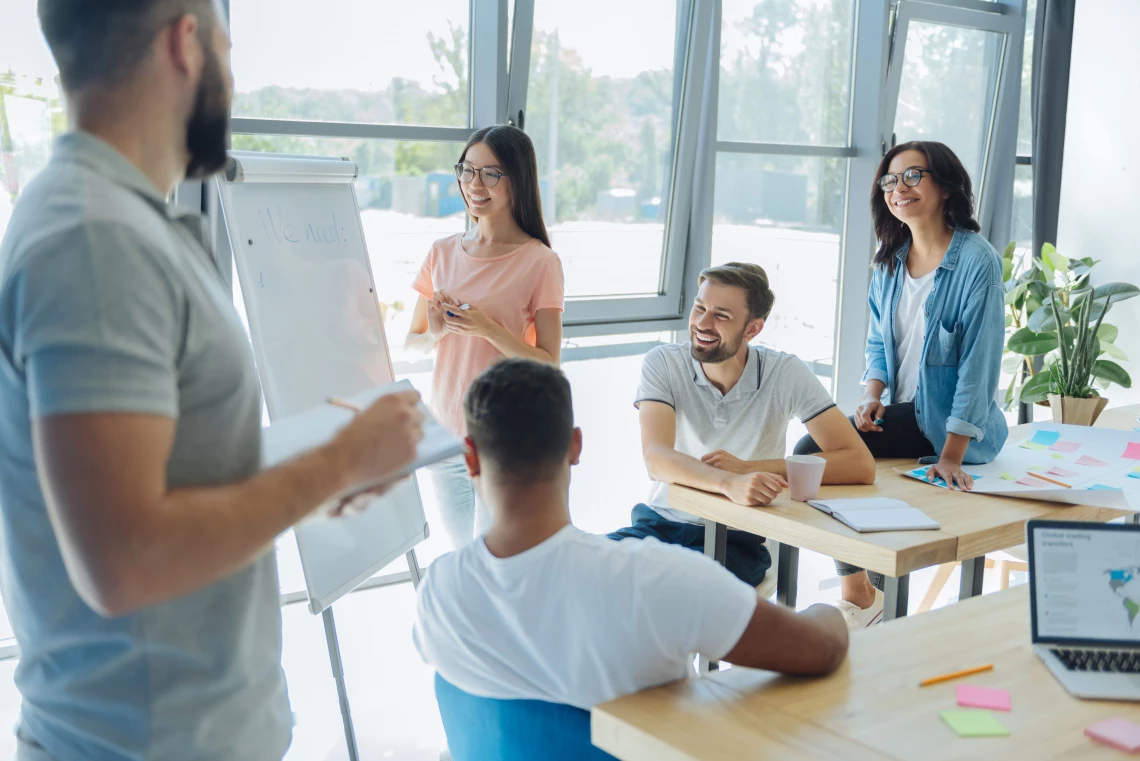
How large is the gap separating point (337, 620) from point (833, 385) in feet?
9.49

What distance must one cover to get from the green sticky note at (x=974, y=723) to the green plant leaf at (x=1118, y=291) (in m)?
3.81

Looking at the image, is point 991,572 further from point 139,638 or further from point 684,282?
point 139,638

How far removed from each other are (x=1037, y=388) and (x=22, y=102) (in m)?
4.18

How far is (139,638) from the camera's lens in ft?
3.34

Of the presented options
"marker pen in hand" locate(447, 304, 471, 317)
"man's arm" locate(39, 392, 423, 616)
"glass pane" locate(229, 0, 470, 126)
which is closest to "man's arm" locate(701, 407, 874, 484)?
"marker pen in hand" locate(447, 304, 471, 317)

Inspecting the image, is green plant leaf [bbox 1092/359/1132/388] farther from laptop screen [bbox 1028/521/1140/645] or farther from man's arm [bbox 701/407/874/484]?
laptop screen [bbox 1028/521/1140/645]

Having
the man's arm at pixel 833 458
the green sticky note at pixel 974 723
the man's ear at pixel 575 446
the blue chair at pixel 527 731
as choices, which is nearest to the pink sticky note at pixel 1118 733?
the green sticky note at pixel 974 723

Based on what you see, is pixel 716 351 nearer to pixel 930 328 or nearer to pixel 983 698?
pixel 930 328

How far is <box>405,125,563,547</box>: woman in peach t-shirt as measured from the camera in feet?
9.66

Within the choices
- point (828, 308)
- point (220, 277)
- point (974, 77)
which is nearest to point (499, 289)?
point (220, 277)

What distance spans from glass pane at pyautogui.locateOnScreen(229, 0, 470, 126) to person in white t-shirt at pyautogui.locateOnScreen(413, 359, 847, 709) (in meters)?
2.21

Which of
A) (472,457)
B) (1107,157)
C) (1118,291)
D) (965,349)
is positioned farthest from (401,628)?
(1107,157)

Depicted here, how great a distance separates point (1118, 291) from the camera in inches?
181

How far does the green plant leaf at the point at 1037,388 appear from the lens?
4.55 metres
